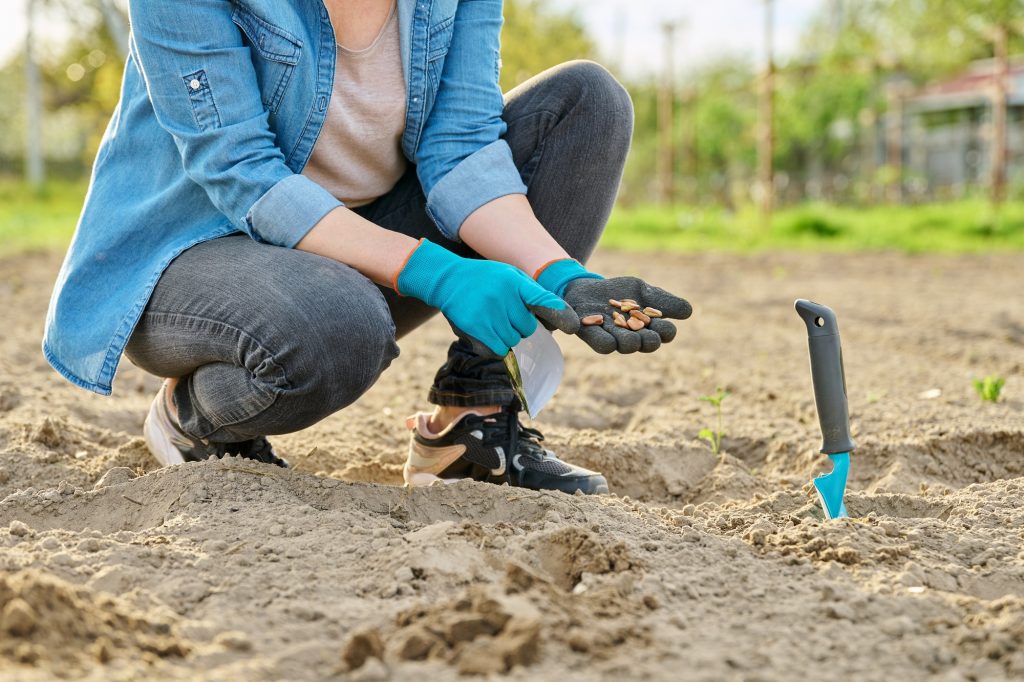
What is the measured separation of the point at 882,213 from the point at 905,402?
791cm

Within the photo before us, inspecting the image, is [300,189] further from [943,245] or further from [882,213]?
[882,213]

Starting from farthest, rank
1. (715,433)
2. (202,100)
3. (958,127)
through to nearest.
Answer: (958,127) < (715,433) < (202,100)

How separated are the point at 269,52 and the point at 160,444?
32.8 inches

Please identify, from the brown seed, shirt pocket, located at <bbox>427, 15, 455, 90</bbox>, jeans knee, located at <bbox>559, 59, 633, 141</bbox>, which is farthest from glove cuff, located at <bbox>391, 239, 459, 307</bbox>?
jeans knee, located at <bbox>559, 59, 633, 141</bbox>

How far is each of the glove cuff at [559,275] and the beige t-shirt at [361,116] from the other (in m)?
0.45

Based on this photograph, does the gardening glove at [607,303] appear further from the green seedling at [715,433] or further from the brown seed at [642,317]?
the green seedling at [715,433]

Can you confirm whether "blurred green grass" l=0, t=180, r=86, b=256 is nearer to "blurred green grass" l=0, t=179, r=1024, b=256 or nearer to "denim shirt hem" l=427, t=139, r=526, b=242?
"blurred green grass" l=0, t=179, r=1024, b=256

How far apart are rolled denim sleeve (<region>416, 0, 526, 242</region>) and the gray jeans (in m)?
0.11

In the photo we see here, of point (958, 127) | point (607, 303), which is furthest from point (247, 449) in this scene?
point (958, 127)

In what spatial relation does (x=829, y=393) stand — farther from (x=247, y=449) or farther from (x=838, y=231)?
(x=838, y=231)

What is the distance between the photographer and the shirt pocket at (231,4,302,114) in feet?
6.29

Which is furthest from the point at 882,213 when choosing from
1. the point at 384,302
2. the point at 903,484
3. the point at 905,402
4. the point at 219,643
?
the point at 219,643

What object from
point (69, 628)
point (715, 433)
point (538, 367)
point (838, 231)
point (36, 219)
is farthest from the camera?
point (36, 219)

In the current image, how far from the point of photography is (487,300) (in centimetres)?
178
